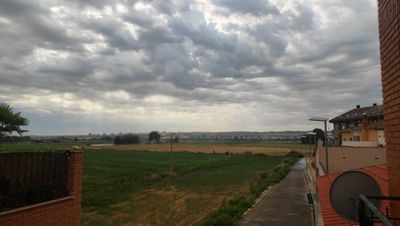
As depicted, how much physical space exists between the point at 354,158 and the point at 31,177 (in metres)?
18.4

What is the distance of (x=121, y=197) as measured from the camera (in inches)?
1199

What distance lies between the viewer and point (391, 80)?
4801 millimetres

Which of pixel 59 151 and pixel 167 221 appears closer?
pixel 59 151

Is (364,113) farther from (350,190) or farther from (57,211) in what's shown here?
(350,190)

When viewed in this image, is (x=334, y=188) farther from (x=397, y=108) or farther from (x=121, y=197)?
(x=121, y=197)

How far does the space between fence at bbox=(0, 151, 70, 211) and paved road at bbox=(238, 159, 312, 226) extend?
10240 mm

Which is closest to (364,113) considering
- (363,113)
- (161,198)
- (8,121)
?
(363,113)

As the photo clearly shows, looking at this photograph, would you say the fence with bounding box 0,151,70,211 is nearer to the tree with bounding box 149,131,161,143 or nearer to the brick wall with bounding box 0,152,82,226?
the brick wall with bounding box 0,152,82,226

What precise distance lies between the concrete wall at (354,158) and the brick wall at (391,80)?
17757mm

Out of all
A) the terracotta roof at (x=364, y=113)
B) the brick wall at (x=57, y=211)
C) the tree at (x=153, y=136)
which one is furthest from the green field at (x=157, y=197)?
the tree at (x=153, y=136)

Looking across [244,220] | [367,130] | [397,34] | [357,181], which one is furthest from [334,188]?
[367,130]

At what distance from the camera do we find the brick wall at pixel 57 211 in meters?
9.62

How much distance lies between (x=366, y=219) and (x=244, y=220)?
16966 mm

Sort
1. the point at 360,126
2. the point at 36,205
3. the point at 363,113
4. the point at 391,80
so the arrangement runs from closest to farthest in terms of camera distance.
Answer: the point at 391,80
the point at 36,205
the point at 360,126
the point at 363,113
